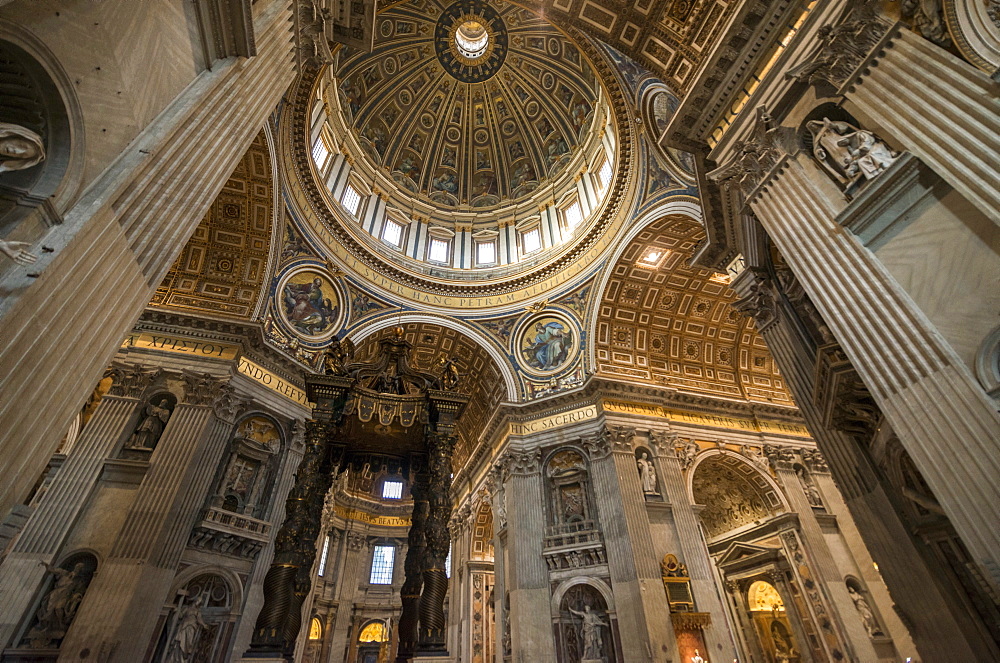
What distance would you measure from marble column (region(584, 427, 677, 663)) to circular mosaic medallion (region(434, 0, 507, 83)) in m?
18.7

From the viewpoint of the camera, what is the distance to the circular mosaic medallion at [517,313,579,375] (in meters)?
18.2

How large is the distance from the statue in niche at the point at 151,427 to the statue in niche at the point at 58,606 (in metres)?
2.78

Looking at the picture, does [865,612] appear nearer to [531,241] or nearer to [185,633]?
[185,633]

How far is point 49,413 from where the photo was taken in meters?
3.29

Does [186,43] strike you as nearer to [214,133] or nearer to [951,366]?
[214,133]

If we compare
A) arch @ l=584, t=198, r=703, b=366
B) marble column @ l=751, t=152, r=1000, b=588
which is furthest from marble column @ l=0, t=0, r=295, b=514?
arch @ l=584, t=198, r=703, b=366

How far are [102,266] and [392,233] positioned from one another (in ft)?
59.5

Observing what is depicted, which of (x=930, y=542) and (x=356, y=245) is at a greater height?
(x=356, y=245)

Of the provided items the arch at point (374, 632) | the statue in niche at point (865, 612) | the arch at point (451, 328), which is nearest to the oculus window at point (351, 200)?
the arch at point (451, 328)

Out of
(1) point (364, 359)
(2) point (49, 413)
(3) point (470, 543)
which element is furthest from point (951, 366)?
(3) point (470, 543)

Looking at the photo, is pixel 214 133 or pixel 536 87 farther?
pixel 536 87

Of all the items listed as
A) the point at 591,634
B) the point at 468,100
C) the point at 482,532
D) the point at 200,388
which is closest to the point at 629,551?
the point at 591,634

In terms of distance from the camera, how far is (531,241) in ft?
72.6

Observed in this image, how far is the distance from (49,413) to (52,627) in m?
9.56
